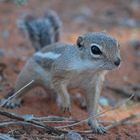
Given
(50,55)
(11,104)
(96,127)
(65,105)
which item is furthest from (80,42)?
(11,104)

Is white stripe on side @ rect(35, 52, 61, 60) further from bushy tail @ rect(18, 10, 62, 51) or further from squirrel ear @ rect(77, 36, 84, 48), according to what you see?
bushy tail @ rect(18, 10, 62, 51)

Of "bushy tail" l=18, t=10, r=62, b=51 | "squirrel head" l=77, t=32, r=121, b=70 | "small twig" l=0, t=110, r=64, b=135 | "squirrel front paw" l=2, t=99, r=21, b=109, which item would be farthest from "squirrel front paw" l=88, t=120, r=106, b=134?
"bushy tail" l=18, t=10, r=62, b=51

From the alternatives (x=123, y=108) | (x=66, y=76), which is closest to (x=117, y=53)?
(x=66, y=76)

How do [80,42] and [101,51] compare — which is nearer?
[101,51]

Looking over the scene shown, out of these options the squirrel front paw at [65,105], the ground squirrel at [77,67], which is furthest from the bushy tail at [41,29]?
the squirrel front paw at [65,105]

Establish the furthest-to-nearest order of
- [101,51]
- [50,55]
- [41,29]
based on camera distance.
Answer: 1. [41,29]
2. [50,55]
3. [101,51]

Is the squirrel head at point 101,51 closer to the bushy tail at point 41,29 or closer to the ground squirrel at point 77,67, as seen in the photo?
Result: the ground squirrel at point 77,67

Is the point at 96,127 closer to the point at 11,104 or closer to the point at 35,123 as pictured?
the point at 35,123
